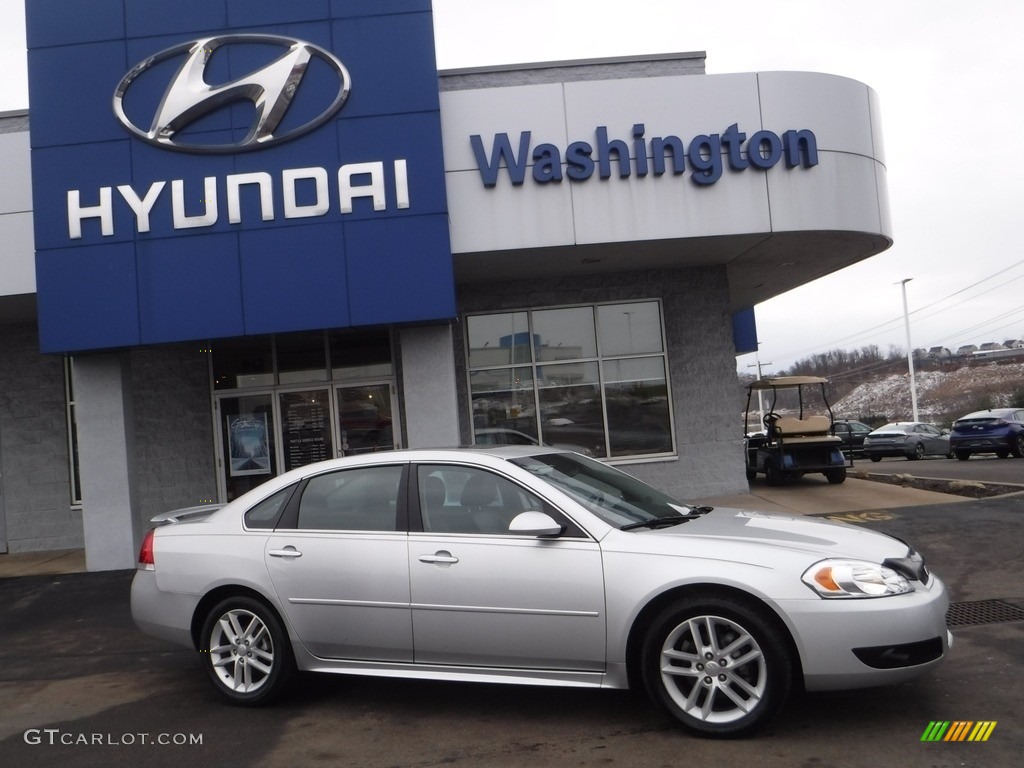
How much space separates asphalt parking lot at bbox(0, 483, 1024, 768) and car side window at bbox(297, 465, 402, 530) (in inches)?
42.7

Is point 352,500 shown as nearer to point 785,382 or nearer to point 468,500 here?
point 468,500

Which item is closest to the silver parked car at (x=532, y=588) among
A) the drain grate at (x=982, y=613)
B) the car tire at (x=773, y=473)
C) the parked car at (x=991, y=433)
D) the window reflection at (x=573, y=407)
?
the drain grate at (x=982, y=613)

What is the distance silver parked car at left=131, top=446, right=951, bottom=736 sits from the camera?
4.37 metres

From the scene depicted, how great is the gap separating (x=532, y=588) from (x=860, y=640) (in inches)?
63.3

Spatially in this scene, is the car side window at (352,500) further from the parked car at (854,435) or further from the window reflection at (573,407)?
the parked car at (854,435)

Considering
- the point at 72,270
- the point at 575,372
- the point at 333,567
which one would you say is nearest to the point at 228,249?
the point at 72,270

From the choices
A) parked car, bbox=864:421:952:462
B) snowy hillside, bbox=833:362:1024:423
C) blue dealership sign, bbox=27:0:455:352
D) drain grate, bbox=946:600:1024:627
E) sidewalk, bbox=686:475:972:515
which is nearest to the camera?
drain grate, bbox=946:600:1024:627

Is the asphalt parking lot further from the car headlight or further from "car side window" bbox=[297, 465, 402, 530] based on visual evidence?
"car side window" bbox=[297, 465, 402, 530]

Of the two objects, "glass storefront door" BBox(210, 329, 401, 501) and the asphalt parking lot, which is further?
"glass storefront door" BBox(210, 329, 401, 501)

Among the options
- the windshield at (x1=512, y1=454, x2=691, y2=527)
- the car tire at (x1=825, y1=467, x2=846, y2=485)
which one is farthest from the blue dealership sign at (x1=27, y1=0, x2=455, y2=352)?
the car tire at (x1=825, y1=467, x2=846, y2=485)

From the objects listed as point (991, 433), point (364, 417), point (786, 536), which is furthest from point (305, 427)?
point (991, 433)

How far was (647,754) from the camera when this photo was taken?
4.32 metres

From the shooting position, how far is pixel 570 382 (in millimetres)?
13930

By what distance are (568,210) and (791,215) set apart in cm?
283
